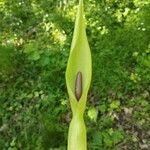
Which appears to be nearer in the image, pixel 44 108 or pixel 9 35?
pixel 44 108

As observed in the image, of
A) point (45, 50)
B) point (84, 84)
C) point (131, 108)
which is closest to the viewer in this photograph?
point (84, 84)

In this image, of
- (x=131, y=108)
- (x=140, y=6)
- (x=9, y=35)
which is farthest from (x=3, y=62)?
(x=140, y=6)

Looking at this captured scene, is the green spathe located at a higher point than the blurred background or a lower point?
higher

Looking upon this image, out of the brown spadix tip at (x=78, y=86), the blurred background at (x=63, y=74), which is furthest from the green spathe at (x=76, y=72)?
the blurred background at (x=63, y=74)

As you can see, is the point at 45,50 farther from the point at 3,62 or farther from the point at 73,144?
the point at 73,144

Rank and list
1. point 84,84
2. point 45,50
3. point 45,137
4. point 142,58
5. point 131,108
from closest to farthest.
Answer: point 84,84 → point 45,137 → point 131,108 → point 142,58 → point 45,50

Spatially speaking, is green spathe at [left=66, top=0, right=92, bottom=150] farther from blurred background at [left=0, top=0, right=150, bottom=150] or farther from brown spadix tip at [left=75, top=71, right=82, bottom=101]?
blurred background at [left=0, top=0, right=150, bottom=150]

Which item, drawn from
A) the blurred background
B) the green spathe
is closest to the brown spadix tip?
the green spathe

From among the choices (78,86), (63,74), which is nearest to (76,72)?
(78,86)
